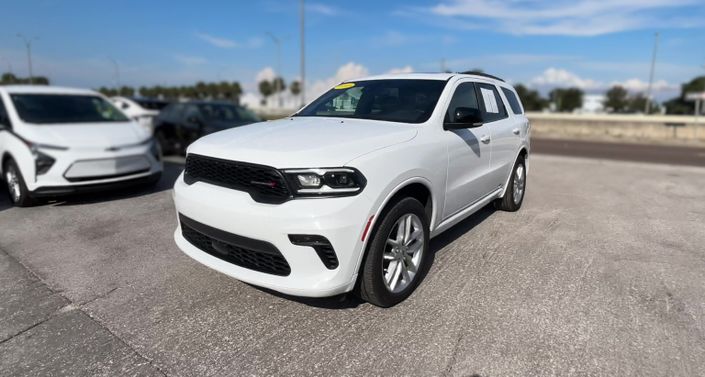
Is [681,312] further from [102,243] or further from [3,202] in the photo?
[3,202]

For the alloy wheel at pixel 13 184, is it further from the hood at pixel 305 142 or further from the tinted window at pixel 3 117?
the hood at pixel 305 142

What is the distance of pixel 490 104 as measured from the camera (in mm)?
5043

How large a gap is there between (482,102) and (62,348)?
4.24 metres

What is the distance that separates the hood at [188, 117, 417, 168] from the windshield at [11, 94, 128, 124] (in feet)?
14.1

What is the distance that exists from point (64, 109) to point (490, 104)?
241 inches

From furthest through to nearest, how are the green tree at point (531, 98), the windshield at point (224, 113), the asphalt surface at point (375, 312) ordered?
the green tree at point (531, 98)
the windshield at point (224, 113)
the asphalt surface at point (375, 312)

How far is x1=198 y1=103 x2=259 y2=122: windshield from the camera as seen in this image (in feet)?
36.4

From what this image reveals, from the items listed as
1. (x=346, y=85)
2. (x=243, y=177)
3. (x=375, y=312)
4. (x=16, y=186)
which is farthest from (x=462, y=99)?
(x=16, y=186)

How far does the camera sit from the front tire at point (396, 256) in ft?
9.80

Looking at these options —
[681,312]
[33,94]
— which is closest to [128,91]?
[33,94]

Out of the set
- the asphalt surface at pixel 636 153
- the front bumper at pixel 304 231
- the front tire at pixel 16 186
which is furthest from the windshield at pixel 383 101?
the asphalt surface at pixel 636 153

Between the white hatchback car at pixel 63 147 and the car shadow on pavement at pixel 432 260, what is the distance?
361 centimetres

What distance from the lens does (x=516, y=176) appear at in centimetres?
586

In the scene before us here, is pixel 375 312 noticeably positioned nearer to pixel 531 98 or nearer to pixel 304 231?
pixel 304 231
